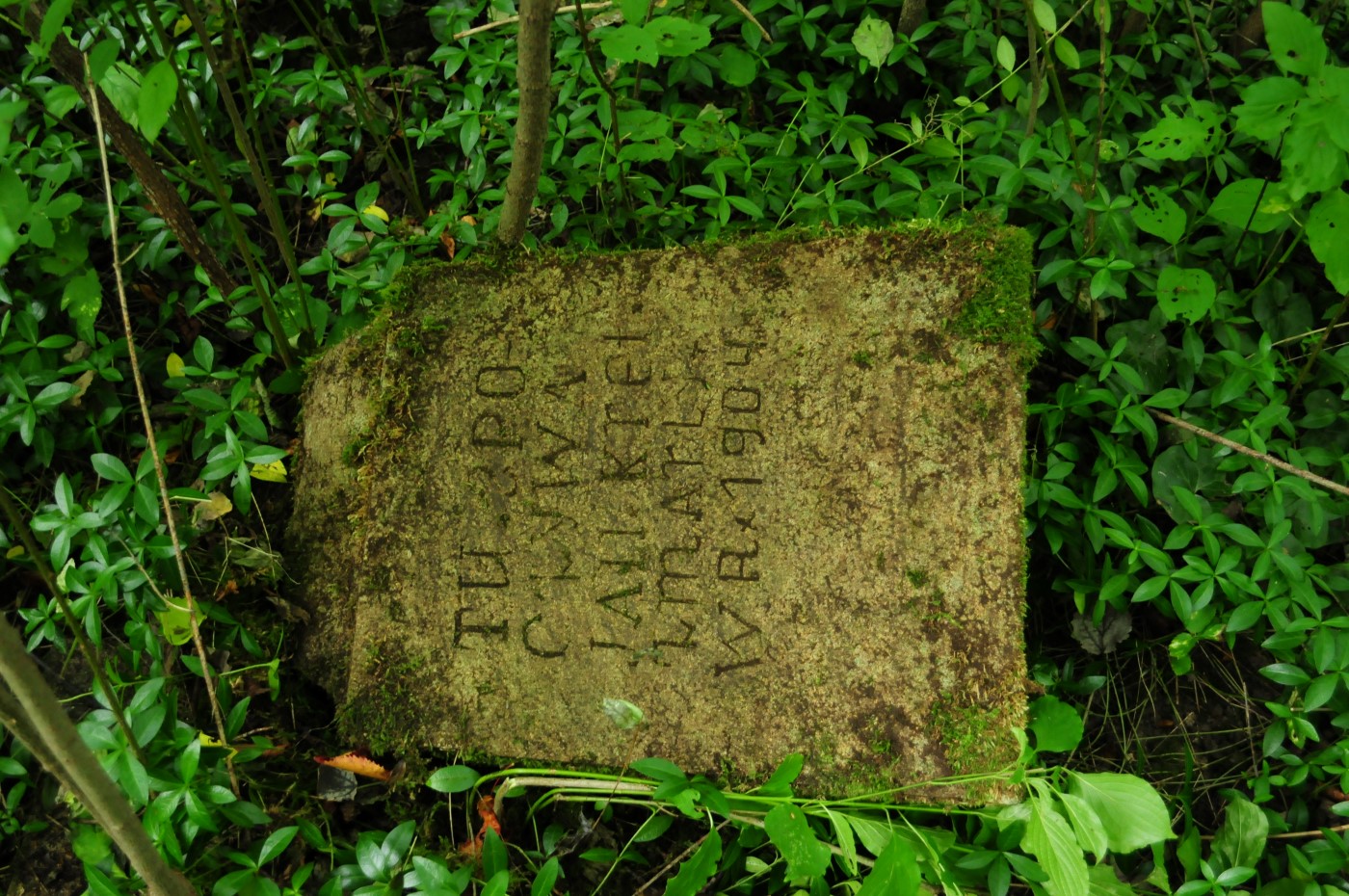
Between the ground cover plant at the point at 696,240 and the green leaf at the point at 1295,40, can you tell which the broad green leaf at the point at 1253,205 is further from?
the green leaf at the point at 1295,40

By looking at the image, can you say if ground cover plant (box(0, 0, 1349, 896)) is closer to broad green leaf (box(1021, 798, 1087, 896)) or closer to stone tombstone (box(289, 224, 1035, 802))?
broad green leaf (box(1021, 798, 1087, 896))

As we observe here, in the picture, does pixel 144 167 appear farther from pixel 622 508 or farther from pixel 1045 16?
pixel 1045 16

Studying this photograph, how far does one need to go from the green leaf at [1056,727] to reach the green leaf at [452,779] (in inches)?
42.6

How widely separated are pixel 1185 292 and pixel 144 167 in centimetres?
237

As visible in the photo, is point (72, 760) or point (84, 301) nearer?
point (72, 760)

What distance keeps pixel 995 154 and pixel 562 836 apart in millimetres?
1884

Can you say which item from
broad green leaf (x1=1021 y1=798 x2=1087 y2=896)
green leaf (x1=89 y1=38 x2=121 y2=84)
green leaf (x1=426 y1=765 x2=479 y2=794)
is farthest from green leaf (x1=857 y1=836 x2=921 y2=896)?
green leaf (x1=89 y1=38 x2=121 y2=84)

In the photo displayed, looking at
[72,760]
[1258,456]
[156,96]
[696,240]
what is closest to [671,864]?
[72,760]

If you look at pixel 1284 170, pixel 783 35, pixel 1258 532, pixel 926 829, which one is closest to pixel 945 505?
pixel 926 829

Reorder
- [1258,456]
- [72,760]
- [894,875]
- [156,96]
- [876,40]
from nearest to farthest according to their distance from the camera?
[72,760]
[156,96]
[894,875]
[1258,456]
[876,40]

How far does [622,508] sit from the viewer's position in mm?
1887

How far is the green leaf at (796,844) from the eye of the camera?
1.53m

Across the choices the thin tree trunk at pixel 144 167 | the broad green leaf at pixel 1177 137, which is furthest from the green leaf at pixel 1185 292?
the thin tree trunk at pixel 144 167

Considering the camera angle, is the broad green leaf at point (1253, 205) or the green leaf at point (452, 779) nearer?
the green leaf at point (452, 779)
